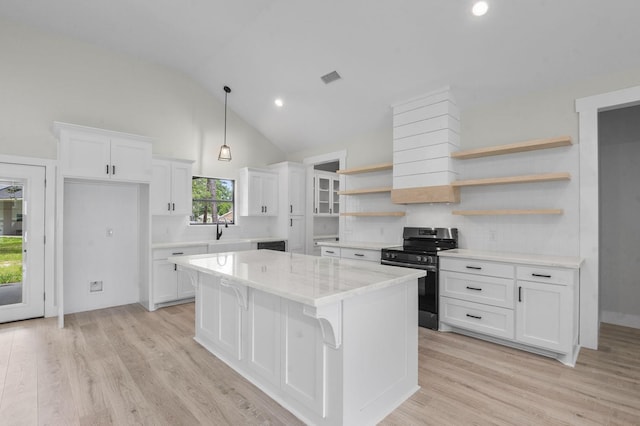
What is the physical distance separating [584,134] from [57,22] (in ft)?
20.3

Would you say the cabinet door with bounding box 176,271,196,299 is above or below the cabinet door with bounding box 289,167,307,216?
below

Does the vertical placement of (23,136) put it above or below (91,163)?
above

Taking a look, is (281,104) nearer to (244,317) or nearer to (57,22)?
(57,22)

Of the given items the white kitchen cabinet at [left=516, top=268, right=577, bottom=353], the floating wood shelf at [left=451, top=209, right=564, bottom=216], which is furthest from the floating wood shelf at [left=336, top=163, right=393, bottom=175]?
the white kitchen cabinet at [left=516, top=268, right=577, bottom=353]

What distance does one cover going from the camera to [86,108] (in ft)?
14.5

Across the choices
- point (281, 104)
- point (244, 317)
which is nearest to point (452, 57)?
point (281, 104)

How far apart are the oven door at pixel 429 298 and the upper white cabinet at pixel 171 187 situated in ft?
11.4

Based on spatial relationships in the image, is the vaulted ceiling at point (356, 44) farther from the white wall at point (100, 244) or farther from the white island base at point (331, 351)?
the white island base at point (331, 351)

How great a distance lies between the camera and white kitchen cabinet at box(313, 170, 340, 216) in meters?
6.81

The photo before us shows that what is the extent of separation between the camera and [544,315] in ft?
9.63

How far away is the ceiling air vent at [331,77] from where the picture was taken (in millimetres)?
4328

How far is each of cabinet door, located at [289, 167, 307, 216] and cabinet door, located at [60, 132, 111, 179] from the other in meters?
2.91

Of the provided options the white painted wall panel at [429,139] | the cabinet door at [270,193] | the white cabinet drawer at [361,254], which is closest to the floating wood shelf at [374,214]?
the white cabinet drawer at [361,254]

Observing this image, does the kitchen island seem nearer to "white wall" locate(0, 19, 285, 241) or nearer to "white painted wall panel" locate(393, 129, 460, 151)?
"white painted wall panel" locate(393, 129, 460, 151)
